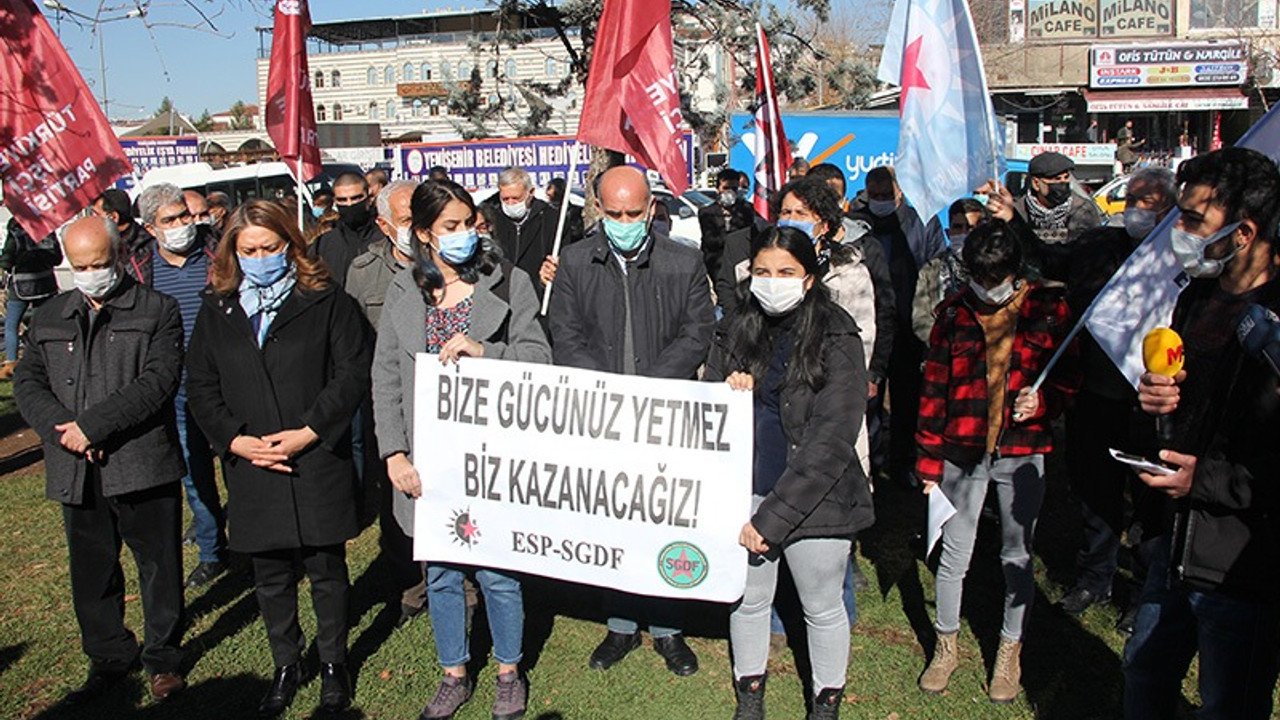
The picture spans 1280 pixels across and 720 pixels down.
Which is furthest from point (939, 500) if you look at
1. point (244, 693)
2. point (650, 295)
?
point (244, 693)

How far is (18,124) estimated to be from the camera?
5145 millimetres

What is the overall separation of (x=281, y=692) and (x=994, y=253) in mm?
3492

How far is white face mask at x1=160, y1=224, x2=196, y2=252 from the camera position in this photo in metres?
5.76

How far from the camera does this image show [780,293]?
3.66 m

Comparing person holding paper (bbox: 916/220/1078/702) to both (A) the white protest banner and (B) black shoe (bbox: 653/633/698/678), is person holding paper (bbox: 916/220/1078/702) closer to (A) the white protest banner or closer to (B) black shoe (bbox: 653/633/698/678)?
(A) the white protest banner

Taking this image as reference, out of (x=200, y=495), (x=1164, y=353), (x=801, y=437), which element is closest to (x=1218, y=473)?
(x=1164, y=353)

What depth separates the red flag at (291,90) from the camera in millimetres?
7680

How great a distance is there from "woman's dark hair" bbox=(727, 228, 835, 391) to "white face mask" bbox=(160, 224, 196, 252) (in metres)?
3.61

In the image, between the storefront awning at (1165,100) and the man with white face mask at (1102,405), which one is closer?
the man with white face mask at (1102,405)

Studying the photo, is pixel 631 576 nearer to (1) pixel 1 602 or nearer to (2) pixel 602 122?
(2) pixel 602 122

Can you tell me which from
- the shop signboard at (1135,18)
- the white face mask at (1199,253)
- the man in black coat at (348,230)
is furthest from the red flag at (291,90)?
the shop signboard at (1135,18)

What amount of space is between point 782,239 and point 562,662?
2322 mm

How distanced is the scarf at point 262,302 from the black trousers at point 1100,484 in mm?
3916

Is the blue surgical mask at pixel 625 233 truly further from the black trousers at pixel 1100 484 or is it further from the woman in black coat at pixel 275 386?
the black trousers at pixel 1100 484
